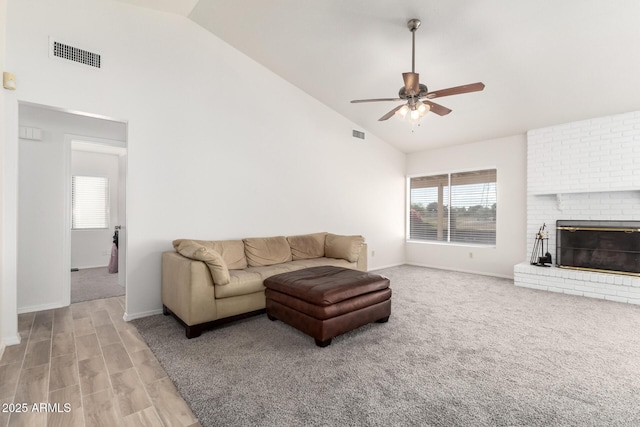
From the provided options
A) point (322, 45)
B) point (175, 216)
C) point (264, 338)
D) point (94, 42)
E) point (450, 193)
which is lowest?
point (264, 338)

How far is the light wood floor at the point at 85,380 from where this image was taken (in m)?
1.69

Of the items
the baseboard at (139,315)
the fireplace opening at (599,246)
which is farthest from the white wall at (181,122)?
the fireplace opening at (599,246)

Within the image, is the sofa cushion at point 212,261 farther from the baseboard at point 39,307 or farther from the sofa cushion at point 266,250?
the baseboard at point 39,307

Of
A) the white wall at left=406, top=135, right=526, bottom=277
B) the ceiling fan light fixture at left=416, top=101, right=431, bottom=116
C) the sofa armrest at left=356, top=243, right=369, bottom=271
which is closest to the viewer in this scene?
the ceiling fan light fixture at left=416, top=101, right=431, bottom=116

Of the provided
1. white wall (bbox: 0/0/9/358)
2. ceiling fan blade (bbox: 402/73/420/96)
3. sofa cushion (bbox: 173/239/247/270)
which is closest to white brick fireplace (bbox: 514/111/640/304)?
ceiling fan blade (bbox: 402/73/420/96)

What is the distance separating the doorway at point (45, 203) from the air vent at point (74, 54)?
24.9 inches

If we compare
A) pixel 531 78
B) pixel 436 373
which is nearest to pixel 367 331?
pixel 436 373

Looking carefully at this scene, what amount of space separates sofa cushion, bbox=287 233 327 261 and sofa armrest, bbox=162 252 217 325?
169 cm

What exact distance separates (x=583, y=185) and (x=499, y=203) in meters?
1.23

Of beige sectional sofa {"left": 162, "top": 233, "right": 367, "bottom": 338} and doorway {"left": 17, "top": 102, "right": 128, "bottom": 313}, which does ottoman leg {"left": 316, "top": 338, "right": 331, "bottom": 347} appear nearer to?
beige sectional sofa {"left": 162, "top": 233, "right": 367, "bottom": 338}

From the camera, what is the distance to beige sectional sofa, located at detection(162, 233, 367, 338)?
283 cm

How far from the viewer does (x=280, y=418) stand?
5.52ft

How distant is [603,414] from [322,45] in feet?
13.9

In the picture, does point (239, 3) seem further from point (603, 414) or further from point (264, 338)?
point (603, 414)
